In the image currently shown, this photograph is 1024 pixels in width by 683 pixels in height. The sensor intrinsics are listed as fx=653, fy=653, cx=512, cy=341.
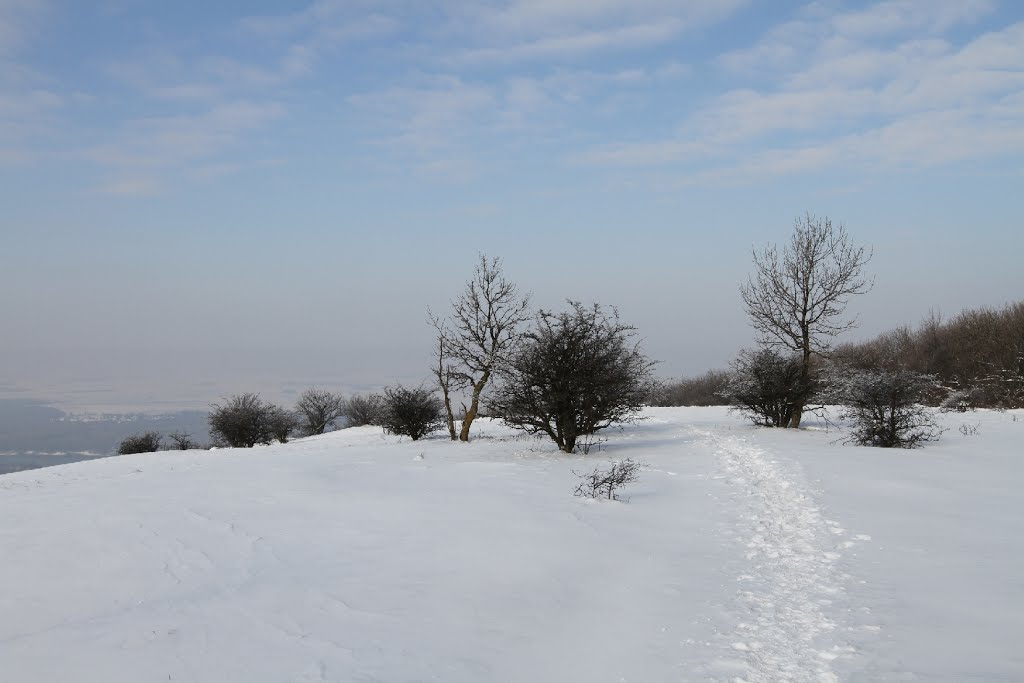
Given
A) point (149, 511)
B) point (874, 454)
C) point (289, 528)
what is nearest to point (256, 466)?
point (149, 511)

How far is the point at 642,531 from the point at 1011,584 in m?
3.63

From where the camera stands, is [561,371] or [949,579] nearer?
[949,579]

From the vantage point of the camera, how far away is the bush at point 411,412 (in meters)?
23.0

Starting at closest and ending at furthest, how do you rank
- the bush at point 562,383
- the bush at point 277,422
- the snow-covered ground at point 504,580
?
the snow-covered ground at point 504,580
the bush at point 562,383
the bush at point 277,422

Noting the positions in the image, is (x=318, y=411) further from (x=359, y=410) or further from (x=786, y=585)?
(x=786, y=585)

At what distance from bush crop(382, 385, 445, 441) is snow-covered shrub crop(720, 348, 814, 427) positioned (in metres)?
10.1

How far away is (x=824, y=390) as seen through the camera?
1947 cm

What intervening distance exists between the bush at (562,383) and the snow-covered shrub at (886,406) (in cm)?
607

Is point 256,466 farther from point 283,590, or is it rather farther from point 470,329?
point 470,329

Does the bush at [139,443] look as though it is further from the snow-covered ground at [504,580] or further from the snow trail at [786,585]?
the snow trail at [786,585]

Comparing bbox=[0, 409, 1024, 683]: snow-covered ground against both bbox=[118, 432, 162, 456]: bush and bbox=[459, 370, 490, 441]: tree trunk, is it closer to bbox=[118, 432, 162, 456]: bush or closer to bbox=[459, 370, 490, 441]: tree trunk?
bbox=[459, 370, 490, 441]: tree trunk

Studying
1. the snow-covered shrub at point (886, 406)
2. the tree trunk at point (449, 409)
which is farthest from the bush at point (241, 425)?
the snow-covered shrub at point (886, 406)

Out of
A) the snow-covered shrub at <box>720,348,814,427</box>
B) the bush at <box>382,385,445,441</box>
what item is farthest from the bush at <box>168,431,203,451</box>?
the snow-covered shrub at <box>720,348,814,427</box>

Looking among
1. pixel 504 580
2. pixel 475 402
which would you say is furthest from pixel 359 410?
pixel 504 580
